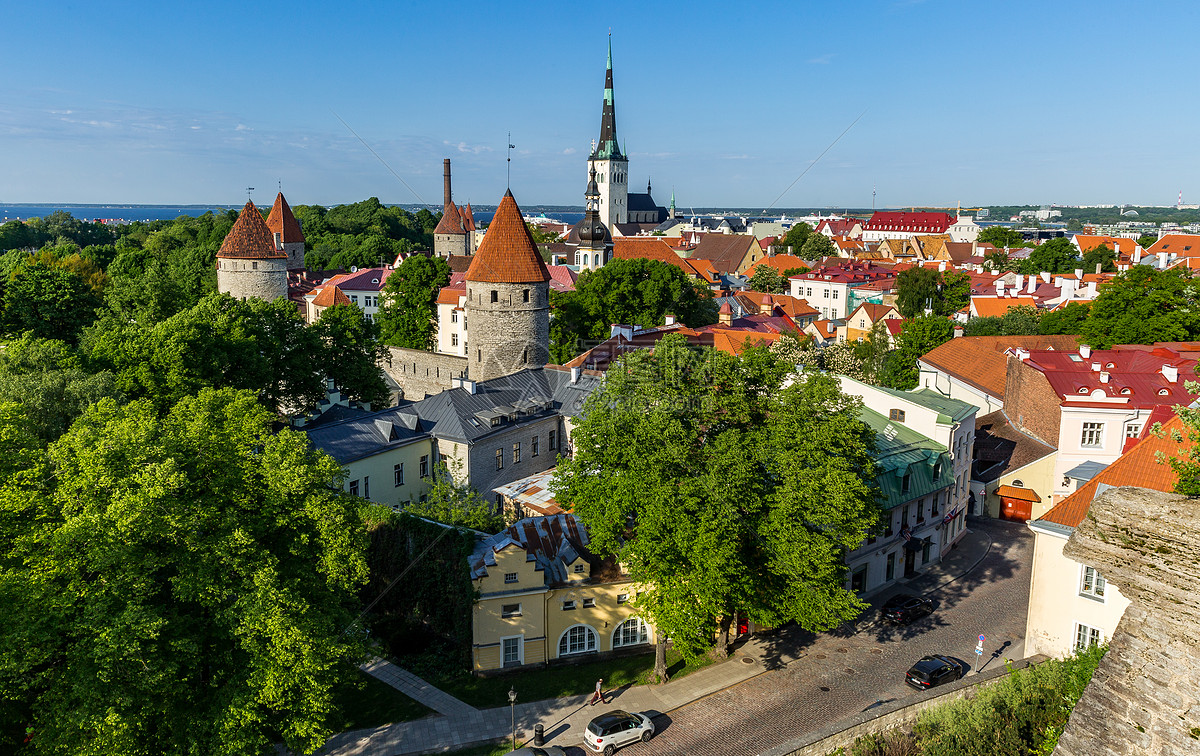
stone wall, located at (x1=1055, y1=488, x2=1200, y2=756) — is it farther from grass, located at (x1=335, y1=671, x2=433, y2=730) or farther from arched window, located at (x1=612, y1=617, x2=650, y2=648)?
arched window, located at (x1=612, y1=617, x2=650, y2=648)

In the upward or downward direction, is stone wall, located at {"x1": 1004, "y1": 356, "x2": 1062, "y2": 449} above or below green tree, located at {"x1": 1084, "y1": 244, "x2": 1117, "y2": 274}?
below

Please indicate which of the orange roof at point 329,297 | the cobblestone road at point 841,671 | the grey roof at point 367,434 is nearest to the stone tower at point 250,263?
the orange roof at point 329,297

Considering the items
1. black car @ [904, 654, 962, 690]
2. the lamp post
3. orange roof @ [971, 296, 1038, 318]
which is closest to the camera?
the lamp post

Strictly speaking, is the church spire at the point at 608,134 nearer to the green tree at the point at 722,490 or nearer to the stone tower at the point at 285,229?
the stone tower at the point at 285,229

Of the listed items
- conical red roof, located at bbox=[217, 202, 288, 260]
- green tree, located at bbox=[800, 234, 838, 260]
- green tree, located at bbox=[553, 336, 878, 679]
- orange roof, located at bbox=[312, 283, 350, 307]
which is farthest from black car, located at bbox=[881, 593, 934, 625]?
green tree, located at bbox=[800, 234, 838, 260]

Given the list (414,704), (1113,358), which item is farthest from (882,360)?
(414,704)

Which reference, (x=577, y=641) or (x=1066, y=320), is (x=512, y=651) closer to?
(x=577, y=641)

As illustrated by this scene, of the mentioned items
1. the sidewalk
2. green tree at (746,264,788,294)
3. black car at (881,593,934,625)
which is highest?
green tree at (746,264,788,294)

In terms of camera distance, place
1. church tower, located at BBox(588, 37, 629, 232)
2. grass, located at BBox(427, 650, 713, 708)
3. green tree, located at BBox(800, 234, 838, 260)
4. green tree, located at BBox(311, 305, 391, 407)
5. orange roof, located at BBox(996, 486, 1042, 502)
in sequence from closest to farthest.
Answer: grass, located at BBox(427, 650, 713, 708)
orange roof, located at BBox(996, 486, 1042, 502)
green tree, located at BBox(311, 305, 391, 407)
green tree, located at BBox(800, 234, 838, 260)
church tower, located at BBox(588, 37, 629, 232)
